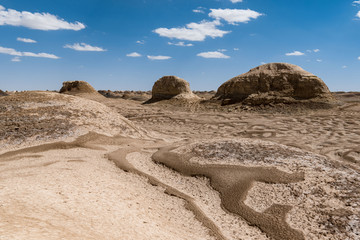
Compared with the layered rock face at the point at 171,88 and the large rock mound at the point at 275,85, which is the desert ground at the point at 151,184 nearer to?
the large rock mound at the point at 275,85

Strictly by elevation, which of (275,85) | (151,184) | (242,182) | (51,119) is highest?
(275,85)

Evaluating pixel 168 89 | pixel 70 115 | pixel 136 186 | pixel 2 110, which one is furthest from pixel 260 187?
pixel 168 89

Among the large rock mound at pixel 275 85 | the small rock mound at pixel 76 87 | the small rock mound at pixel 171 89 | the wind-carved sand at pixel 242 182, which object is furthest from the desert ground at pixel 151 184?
the small rock mound at pixel 76 87

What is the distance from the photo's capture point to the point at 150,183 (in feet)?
12.6

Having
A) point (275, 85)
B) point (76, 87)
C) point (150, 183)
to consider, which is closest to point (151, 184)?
point (150, 183)

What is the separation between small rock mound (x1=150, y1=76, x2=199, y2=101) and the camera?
19000 mm

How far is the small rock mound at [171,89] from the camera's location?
19.0 metres

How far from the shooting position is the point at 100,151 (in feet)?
17.5

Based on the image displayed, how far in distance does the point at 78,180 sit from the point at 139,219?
4.13 ft

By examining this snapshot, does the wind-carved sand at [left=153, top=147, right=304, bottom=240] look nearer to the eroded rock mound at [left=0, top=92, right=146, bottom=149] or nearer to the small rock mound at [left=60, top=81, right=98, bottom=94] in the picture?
the eroded rock mound at [left=0, top=92, right=146, bottom=149]

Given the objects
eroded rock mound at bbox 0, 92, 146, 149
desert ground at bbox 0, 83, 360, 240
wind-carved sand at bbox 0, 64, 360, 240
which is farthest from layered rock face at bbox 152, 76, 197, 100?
desert ground at bbox 0, 83, 360, 240

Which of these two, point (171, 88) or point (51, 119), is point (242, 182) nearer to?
point (51, 119)

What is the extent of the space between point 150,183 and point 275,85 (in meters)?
13.3

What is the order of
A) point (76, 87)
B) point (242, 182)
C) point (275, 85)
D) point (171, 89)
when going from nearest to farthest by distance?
point (242, 182), point (275, 85), point (171, 89), point (76, 87)
